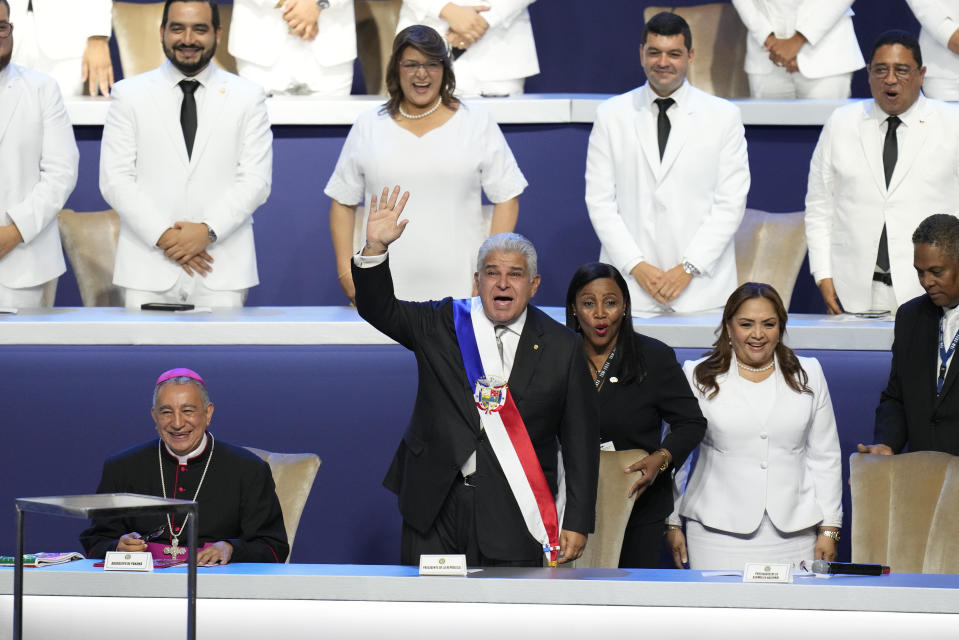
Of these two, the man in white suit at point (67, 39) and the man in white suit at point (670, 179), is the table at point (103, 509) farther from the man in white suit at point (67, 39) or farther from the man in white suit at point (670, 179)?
the man in white suit at point (67, 39)

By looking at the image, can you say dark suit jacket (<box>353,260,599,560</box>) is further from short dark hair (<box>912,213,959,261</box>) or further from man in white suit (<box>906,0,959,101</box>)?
man in white suit (<box>906,0,959,101</box>)

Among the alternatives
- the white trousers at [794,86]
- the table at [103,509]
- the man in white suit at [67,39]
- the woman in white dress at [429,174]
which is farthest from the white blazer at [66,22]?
the table at [103,509]

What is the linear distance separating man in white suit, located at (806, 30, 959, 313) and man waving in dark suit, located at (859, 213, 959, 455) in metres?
1.03

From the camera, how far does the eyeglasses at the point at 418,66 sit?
16.2ft

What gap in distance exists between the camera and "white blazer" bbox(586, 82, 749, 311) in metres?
5.39

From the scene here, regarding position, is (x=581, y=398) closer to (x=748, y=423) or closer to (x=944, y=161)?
(x=748, y=423)

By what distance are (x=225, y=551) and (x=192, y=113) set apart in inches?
84.1

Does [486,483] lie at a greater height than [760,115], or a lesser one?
lesser

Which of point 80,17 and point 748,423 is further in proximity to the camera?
point 80,17

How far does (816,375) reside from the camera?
4.21 m

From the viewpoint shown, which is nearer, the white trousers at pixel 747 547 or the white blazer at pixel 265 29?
the white trousers at pixel 747 547

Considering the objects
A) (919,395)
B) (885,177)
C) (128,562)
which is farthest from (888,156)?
(128,562)

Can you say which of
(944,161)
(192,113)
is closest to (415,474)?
(192,113)

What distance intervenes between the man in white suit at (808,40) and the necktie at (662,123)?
4.81 ft
